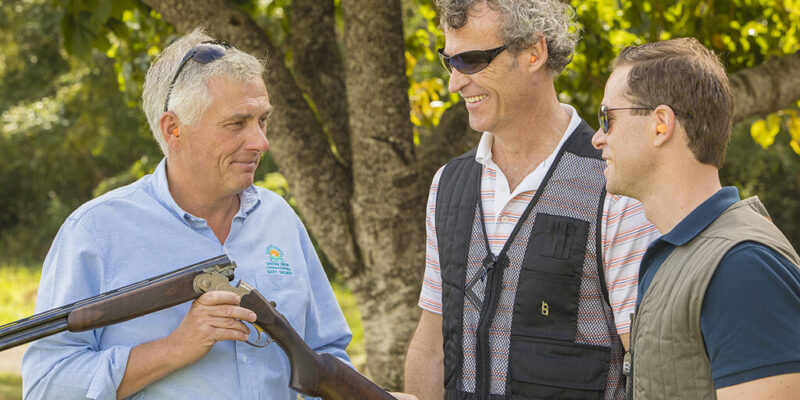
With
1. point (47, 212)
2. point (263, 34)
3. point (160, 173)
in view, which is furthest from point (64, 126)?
point (160, 173)

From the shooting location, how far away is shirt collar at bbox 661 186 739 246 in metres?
1.95

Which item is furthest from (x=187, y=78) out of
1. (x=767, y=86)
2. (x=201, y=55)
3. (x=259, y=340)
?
(x=767, y=86)

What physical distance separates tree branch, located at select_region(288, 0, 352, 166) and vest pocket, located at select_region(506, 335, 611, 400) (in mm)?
2579

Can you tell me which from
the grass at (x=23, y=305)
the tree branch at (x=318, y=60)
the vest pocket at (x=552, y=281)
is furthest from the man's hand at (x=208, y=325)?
the grass at (x=23, y=305)

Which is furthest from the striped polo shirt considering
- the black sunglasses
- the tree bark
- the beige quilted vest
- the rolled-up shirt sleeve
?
the tree bark

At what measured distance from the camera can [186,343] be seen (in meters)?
2.38

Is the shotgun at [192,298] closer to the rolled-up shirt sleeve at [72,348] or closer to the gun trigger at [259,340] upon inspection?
the gun trigger at [259,340]

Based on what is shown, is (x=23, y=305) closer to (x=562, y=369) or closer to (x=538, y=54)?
(x=538, y=54)

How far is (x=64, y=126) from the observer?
21047 mm

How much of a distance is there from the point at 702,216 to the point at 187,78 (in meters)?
1.66

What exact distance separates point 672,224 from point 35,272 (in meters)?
18.6

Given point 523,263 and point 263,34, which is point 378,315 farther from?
point 523,263

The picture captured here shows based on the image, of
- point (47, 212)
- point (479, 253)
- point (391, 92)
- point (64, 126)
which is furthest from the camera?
point (47, 212)

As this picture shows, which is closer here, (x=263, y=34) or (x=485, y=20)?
(x=485, y=20)
